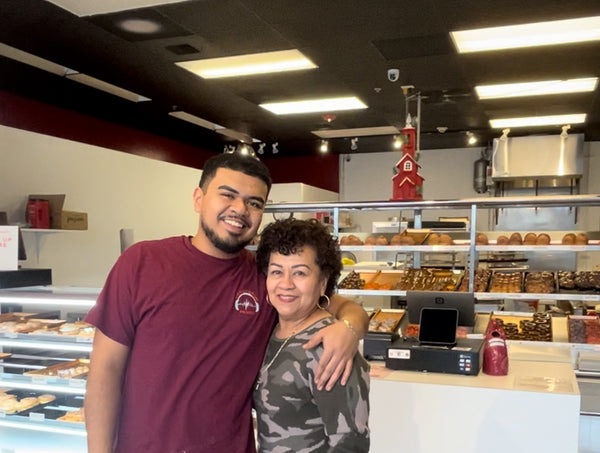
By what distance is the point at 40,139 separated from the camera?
4.93m

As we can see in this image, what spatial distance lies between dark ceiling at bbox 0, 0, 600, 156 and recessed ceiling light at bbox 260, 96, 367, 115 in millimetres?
149

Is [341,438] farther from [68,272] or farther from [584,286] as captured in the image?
[68,272]

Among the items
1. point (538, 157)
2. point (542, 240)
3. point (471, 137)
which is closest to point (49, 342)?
point (542, 240)

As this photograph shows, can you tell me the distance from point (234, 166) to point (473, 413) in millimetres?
1182

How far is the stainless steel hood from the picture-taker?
23.7 feet

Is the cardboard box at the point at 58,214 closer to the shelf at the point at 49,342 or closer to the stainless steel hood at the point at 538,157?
the shelf at the point at 49,342

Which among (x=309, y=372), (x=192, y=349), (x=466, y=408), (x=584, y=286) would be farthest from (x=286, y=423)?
(x=584, y=286)

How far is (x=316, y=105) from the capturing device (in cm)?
605

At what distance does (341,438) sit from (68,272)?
14.6 ft

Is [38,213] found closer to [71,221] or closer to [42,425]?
[71,221]

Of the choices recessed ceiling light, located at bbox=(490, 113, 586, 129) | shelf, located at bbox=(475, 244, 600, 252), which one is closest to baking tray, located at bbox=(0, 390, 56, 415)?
shelf, located at bbox=(475, 244, 600, 252)

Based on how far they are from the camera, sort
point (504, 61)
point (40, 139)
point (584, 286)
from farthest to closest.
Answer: point (40, 139) → point (504, 61) → point (584, 286)

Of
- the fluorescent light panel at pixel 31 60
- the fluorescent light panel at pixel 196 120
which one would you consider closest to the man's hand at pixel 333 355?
the fluorescent light panel at pixel 31 60

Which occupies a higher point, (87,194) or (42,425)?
(87,194)
